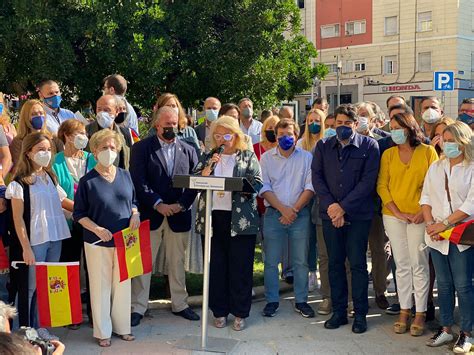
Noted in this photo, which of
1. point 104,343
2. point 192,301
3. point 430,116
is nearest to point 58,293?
point 104,343

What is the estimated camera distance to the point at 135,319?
18.7 feet

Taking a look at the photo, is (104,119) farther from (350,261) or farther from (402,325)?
(402,325)

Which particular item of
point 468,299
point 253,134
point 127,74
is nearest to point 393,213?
point 468,299

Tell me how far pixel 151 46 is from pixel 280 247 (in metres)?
8.26

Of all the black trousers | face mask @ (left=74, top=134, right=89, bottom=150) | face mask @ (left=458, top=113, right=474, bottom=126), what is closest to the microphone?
the black trousers

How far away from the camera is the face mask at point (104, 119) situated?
19.5 ft

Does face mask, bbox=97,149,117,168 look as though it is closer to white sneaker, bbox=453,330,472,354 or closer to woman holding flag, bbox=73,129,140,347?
woman holding flag, bbox=73,129,140,347

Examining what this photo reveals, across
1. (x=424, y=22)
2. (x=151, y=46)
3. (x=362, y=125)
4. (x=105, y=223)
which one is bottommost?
(x=105, y=223)

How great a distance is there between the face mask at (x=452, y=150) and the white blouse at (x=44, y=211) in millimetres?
3353

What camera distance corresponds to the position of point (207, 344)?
5105 mm

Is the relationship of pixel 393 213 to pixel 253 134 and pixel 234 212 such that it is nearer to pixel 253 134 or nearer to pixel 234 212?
pixel 234 212

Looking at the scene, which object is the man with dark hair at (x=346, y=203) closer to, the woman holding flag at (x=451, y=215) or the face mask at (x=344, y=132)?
the face mask at (x=344, y=132)

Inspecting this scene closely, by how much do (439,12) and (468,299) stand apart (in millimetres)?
36015

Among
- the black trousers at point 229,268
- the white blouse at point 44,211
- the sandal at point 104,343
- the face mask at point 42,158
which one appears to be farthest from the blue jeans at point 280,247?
the face mask at point 42,158
